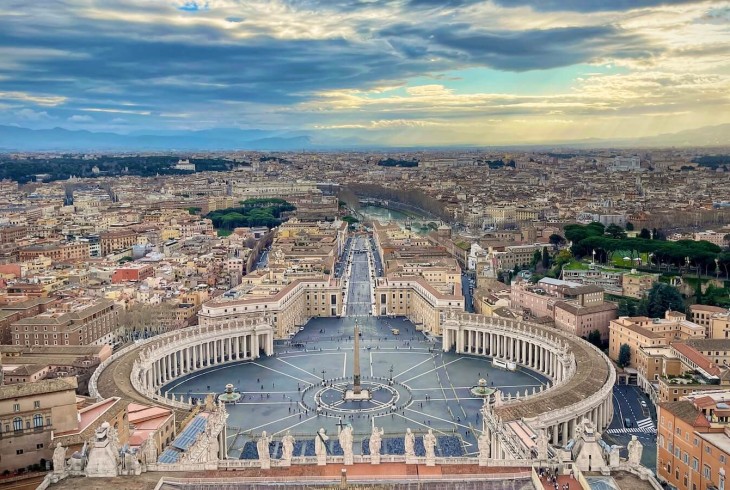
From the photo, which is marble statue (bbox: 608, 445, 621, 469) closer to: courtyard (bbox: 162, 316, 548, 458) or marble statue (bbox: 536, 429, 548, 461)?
marble statue (bbox: 536, 429, 548, 461)

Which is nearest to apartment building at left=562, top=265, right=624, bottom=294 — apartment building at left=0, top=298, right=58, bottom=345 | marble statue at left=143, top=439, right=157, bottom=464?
apartment building at left=0, top=298, right=58, bottom=345

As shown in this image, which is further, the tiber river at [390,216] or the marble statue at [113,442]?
the tiber river at [390,216]

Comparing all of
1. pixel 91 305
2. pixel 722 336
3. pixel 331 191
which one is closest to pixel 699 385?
pixel 722 336

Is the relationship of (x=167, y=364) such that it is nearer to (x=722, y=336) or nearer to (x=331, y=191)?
(x=722, y=336)

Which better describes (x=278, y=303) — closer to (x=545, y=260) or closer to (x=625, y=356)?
(x=625, y=356)

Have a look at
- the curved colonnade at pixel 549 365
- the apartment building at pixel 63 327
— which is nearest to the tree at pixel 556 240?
the curved colonnade at pixel 549 365

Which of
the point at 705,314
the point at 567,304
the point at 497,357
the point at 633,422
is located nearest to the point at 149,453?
the point at 633,422

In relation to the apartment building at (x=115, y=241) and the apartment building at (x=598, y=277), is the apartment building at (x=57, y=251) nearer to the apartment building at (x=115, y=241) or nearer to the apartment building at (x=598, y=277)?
the apartment building at (x=115, y=241)
